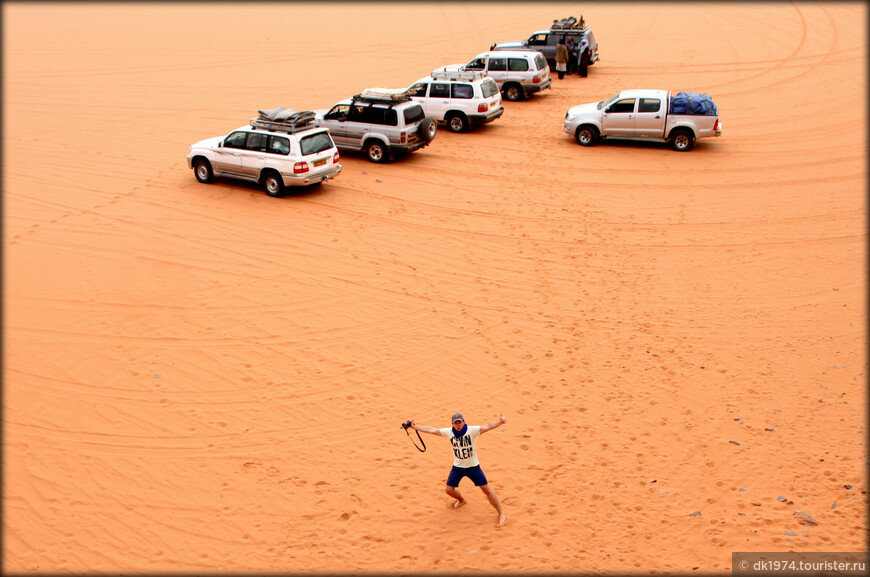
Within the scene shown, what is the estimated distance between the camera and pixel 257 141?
19625mm

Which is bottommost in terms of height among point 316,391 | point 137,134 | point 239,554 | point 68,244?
point 239,554

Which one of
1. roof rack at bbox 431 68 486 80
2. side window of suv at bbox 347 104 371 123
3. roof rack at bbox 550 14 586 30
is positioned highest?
roof rack at bbox 550 14 586 30

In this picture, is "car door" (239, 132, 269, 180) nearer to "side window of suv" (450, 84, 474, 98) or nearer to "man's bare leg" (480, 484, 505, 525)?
"side window of suv" (450, 84, 474, 98)

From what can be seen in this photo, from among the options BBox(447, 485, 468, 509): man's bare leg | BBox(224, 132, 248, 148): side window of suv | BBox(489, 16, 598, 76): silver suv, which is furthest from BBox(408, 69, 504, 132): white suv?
BBox(447, 485, 468, 509): man's bare leg

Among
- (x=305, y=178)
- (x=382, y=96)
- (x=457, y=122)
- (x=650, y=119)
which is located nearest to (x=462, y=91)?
(x=457, y=122)

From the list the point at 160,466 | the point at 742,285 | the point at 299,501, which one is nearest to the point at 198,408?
the point at 160,466

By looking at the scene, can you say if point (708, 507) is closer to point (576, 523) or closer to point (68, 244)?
point (576, 523)

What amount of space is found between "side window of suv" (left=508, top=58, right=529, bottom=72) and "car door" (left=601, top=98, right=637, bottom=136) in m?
6.29

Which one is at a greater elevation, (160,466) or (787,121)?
(787,121)

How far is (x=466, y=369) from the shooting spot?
13.1 meters

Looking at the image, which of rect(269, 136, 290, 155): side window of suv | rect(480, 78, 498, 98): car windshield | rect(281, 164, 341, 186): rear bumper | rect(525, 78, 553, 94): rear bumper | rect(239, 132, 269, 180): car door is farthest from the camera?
rect(525, 78, 553, 94): rear bumper

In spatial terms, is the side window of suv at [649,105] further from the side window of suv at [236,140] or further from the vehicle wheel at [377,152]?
the side window of suv at [236,140]

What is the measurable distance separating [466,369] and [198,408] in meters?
4.54

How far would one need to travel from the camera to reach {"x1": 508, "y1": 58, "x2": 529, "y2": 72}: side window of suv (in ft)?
96.7
